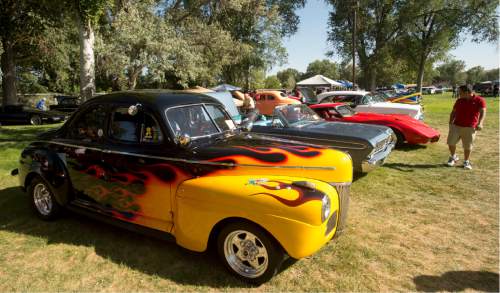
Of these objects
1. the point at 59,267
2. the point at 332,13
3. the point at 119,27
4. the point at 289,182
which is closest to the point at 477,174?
the point at 289,182

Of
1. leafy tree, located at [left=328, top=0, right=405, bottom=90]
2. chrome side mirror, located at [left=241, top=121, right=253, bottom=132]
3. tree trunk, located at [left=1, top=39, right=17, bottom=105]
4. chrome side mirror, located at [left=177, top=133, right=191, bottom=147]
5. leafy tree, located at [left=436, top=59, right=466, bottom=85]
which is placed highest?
leafy tree, located at [left=436, top=59, right=466, bottom=85]

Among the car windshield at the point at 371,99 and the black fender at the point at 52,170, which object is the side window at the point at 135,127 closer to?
the black fender at the point at 52,170

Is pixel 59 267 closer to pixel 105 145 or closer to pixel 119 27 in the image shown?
pixel 105 145

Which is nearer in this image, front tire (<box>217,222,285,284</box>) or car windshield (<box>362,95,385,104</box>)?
front tire (<box>217,222,285,284</box>)

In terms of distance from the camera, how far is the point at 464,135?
7332 millimetres

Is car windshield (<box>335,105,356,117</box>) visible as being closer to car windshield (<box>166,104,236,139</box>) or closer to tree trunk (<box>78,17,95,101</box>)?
car windshield (<box>166,104,236,139</box>)

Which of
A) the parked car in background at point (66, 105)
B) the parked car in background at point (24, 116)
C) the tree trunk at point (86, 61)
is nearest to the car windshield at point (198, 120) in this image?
the tree trunk at point (86, 61)

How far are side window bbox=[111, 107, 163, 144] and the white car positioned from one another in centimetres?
994

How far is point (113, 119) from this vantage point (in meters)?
4.09

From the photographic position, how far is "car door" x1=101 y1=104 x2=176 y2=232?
12.0 feet

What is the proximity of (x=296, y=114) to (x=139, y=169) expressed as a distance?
4475 millimetres

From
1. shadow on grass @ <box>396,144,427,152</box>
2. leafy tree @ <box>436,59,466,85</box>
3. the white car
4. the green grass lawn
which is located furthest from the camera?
leafy tree @ <box>436,59,466,85</box>

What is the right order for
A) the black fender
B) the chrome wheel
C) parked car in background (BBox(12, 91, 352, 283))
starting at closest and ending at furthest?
parked car in background (BBox(12, 91, 352, 283)), the chrome wheel, the black fender

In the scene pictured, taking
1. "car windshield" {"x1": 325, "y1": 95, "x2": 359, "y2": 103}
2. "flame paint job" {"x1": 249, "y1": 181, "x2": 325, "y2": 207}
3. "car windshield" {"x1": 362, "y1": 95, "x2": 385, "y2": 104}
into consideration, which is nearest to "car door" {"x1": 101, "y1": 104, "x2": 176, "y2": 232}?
"flame paint job" {"x1": 249, "y1": 181, "x2": 325, "y2": 207}
